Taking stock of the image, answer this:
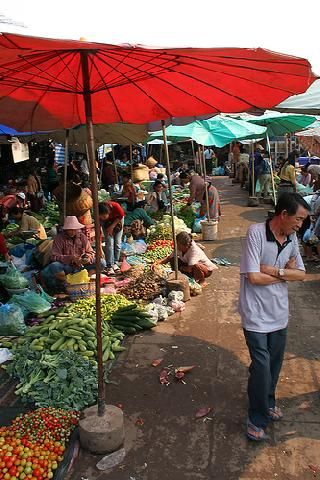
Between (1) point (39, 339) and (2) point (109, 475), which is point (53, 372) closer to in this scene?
(1) point (39, 339)

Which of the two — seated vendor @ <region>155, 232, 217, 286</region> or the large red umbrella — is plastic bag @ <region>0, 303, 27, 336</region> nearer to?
the large red umbrella

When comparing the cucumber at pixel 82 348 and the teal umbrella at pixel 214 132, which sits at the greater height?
the teal umbrella at pixel 214 132

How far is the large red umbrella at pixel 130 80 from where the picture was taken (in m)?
2.65

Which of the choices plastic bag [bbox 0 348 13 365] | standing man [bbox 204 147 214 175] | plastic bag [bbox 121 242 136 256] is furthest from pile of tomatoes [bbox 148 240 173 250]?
standing man [bbox 204 147 214 175]

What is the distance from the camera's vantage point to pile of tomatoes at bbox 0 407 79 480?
315cm

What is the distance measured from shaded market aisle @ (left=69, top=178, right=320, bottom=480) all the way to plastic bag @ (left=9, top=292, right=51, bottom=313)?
146cm

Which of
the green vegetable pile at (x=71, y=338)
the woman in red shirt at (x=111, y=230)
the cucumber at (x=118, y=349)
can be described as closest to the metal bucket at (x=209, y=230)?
the woman in red shirt at (x=111, y=230)

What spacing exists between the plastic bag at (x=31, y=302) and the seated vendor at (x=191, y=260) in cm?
233

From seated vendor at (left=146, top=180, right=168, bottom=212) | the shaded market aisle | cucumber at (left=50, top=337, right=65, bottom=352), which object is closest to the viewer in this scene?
the shaded market aisle

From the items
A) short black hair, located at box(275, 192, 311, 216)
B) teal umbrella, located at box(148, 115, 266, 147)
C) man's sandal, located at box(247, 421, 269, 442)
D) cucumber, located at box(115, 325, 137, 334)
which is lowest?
man's sandal, located at box(247, 421, 269, 442)

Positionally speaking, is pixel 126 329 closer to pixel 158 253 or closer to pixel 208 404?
pixel 208 404

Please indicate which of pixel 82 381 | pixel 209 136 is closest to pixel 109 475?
pixel 82 381

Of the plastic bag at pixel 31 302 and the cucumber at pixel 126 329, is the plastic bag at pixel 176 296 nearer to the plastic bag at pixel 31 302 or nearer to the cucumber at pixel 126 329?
the cucumber at pixel 126 329

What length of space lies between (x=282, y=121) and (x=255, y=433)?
9.10m
